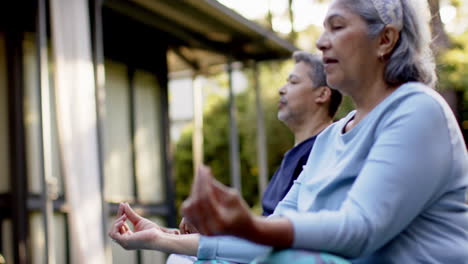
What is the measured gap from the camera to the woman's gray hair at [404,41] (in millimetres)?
1433

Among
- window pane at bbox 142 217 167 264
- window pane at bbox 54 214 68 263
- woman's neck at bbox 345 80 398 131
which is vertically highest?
woman's neck at bbox 345 80 398 131

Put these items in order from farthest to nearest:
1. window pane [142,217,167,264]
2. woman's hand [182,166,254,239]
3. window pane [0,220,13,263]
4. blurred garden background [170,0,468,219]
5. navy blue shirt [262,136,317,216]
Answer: blurred garden background [170,0,468,219]
window pane [142,217,167,264]
window pane [0,220,13,263]
navy blue shirt [262,136,317,216]
woman's hand [182,166,254,239]

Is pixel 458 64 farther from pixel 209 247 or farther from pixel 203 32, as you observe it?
pixel 209 247

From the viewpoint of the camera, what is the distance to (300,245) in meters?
1.13

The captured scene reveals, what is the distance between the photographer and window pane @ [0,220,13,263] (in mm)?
6020

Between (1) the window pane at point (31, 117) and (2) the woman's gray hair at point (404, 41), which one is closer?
(2) the woman's gray hair at point (404, 41)

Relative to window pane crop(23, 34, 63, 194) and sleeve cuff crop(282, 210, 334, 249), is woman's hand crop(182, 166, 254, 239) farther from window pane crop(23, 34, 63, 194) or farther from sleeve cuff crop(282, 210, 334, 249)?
window pane crop(23, 34, 63, 194)

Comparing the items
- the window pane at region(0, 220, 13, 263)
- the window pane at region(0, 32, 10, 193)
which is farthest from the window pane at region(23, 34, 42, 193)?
the window pane at region(0, 220, 13, 263)

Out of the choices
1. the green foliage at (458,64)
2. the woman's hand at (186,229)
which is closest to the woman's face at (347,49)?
the woman's hand at (186,229)

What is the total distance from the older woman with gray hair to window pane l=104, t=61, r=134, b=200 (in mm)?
6111

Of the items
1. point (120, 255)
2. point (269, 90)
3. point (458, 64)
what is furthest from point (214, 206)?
point (269, 90)

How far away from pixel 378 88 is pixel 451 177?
10.6 inches

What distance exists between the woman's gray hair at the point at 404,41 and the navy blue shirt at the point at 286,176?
1.27 m

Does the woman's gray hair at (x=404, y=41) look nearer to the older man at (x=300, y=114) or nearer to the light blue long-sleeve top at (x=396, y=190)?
the light blue long-sleeve top at (x=396, y=190)
